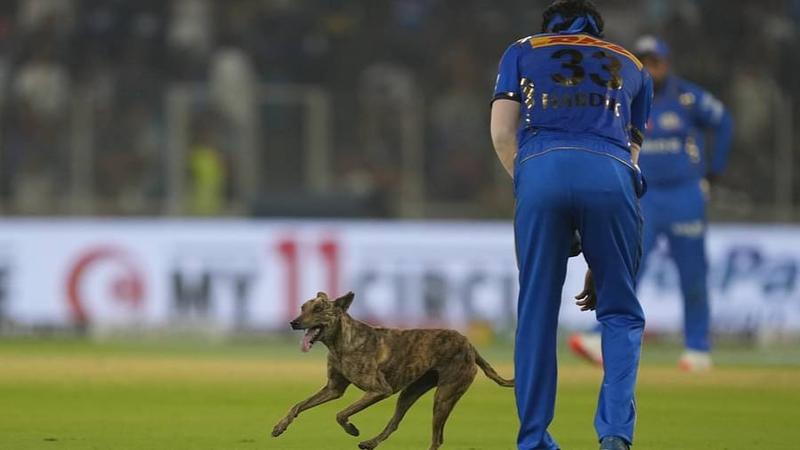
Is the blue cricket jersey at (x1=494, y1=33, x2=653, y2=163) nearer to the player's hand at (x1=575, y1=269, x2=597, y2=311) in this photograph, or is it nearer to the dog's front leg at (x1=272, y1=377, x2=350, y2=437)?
the player's hand at (x1=575, y1=269, x2=597, y2=311)

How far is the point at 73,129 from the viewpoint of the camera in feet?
68.5

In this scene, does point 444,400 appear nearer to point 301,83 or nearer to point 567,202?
point 567,202

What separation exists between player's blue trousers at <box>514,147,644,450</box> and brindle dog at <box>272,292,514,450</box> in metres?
0.54

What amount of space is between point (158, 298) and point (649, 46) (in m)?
7.86

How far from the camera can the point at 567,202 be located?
7.35m

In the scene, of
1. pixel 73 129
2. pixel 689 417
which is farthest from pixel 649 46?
pixel 73 129

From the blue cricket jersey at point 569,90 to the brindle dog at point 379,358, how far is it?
1080 mm

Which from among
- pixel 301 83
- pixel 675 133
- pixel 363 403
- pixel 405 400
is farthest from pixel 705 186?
pixel 363 403

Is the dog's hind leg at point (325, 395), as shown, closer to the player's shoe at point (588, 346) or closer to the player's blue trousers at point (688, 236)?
the player's shoe at point (588, 346)

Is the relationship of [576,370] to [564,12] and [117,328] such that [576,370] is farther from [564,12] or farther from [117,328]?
[564,12]

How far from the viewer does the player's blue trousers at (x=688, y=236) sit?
15.3 meters

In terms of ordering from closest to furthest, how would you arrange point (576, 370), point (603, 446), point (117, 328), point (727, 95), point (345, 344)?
point (603, 446)
point (345, 344)
point (576, 370)
point (117, 328)
point (727, 95)

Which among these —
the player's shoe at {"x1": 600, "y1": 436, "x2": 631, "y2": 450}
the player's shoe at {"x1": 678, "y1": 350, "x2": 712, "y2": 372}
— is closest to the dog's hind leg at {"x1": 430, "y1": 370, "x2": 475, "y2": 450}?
the player's shoe at {"x1": 600, "y1": 436, "x2": 631, "y2": 450}

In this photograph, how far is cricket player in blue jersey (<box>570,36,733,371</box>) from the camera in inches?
602
